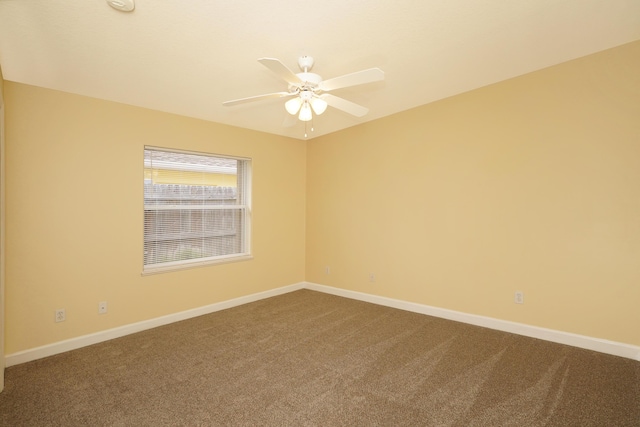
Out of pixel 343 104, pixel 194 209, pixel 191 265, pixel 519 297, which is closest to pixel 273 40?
pixel 343 104

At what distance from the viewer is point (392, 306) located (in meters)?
4.24

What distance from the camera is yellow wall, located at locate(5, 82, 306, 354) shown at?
2.71 m

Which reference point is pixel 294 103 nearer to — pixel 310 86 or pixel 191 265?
pixel 310 86

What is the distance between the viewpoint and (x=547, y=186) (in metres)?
3.13

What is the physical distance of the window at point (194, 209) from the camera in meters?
3.65

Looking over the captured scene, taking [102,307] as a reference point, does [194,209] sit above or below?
above

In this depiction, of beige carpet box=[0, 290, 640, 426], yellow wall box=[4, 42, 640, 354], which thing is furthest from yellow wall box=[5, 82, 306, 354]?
beige carpet box=[0, 290, 640, 426]

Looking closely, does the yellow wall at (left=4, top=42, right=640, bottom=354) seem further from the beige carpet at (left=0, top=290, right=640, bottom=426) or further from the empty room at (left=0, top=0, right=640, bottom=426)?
the beige carpet at (left=0, top=290, right=640, bottom=426)

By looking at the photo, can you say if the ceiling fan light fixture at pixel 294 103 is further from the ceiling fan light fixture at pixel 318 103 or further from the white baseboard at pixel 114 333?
the white baseboard at pixel 114 333

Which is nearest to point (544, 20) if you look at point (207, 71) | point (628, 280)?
point (628, 280)

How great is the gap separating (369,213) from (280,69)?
2.87 meters

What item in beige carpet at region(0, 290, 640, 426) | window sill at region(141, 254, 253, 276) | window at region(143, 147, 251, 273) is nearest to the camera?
beige carpet at region(0, 290, 640, 426)

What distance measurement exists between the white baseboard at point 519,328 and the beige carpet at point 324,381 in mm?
97

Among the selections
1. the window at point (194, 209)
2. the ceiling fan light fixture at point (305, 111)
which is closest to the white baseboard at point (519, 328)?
the window at point (194, 209)
